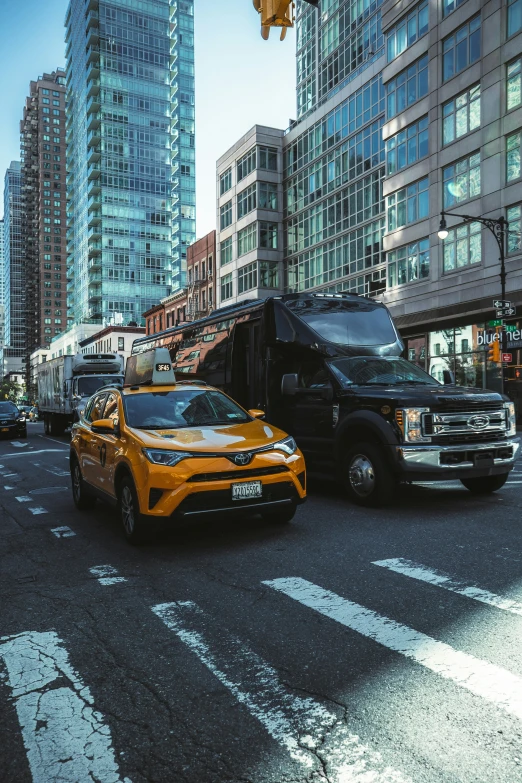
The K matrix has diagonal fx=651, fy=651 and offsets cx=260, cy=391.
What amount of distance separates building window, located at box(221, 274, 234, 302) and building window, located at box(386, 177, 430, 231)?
21.0 m

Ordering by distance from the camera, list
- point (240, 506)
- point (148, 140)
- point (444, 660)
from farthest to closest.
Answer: point (148, 140)
point (240, 506)
point (444, 660)

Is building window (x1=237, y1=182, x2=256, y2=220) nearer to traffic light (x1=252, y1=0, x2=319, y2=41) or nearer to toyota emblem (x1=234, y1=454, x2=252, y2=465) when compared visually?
traffic light (x1=252, y1=0, x2=319, y2=41)

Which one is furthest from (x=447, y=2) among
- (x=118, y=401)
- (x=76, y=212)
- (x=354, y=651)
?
(x=76, y=212)

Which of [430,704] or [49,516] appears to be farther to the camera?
[49,516]

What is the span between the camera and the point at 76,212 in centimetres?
12606

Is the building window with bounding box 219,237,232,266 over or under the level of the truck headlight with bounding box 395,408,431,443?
over

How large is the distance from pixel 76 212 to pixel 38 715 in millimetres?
132696

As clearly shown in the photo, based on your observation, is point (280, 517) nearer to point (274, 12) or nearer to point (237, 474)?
point (237, 474)

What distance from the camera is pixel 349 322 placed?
11141 millimetres

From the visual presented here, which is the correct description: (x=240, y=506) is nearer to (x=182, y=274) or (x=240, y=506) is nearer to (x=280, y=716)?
(x=280, y=716)

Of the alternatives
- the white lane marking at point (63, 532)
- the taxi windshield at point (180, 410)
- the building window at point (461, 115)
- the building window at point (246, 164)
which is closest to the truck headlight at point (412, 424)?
the taxi windshield at point (180, 410)

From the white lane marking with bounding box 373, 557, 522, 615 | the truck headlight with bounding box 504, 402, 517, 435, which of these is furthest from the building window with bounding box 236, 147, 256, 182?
the white lane marking with bounding box 373, 557, 522, 615

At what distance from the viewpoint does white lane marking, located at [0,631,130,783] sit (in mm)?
2715

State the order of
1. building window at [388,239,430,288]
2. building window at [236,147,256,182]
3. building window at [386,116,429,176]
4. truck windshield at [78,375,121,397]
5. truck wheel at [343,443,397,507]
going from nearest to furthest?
truck wheel at [343,443,397,507], truck windshield at [78,375,121,397], building window at [388,239,430,288], building window at [386,116,429,176], building window at [236,147,256,182]
